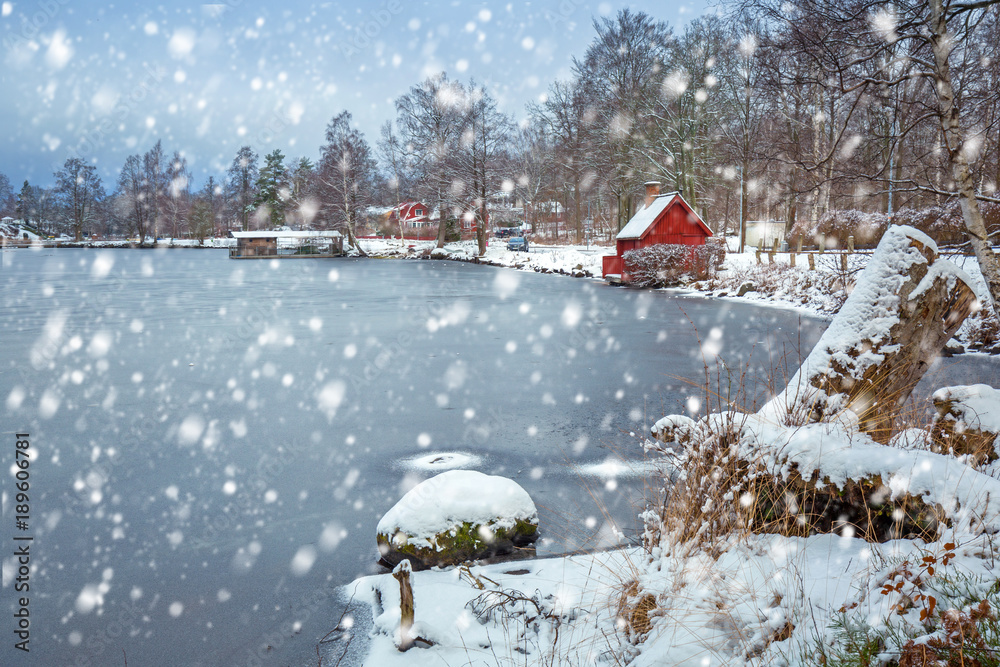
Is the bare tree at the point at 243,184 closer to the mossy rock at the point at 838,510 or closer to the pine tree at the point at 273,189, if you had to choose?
the pine tree at the point at 273,189

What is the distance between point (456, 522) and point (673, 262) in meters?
25.1

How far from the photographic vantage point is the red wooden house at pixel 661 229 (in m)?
29.9

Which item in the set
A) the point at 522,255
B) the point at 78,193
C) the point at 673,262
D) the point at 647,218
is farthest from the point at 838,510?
the point at 78,193

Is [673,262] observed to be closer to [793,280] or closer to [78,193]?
[793,280]

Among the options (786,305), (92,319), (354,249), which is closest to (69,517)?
(92,319)

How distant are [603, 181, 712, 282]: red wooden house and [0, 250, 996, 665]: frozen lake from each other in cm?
1252

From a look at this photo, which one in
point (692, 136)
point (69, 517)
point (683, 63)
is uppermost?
point (683, 63)

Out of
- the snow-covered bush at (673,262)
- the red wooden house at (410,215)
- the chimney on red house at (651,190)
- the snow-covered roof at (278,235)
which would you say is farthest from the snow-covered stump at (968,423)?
the red wooden house at (410,215)

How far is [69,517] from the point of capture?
5.57m

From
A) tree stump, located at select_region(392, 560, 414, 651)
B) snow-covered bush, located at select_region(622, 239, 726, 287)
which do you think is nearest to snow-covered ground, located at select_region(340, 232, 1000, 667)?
tree stump, located at select_region(392, 560, 414, 651)

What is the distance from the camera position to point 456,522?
15.9 feet

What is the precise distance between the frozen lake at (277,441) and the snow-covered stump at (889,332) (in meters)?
0.56

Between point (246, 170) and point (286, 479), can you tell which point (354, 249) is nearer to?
point (246, 170)

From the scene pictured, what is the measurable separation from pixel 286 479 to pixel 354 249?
56.8 metres
